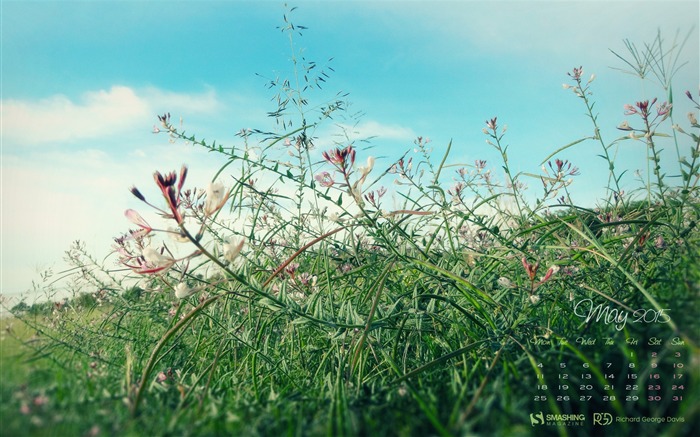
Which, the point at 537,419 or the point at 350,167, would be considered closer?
the point at 537,419

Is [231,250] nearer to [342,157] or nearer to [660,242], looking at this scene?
[342,157]

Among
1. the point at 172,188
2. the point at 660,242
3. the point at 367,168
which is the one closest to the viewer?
the point at 172,188

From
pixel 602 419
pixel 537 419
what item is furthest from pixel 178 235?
pixel 602 419

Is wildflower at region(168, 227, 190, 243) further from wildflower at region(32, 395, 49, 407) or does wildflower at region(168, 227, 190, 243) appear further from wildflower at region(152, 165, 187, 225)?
wildflower at region(32, 395, 49, 407)

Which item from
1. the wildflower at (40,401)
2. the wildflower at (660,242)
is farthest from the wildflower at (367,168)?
the wildflower at (660,242)

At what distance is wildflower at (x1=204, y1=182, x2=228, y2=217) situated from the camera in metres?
1.19

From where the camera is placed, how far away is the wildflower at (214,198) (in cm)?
119

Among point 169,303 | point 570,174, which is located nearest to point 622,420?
point 570,174
